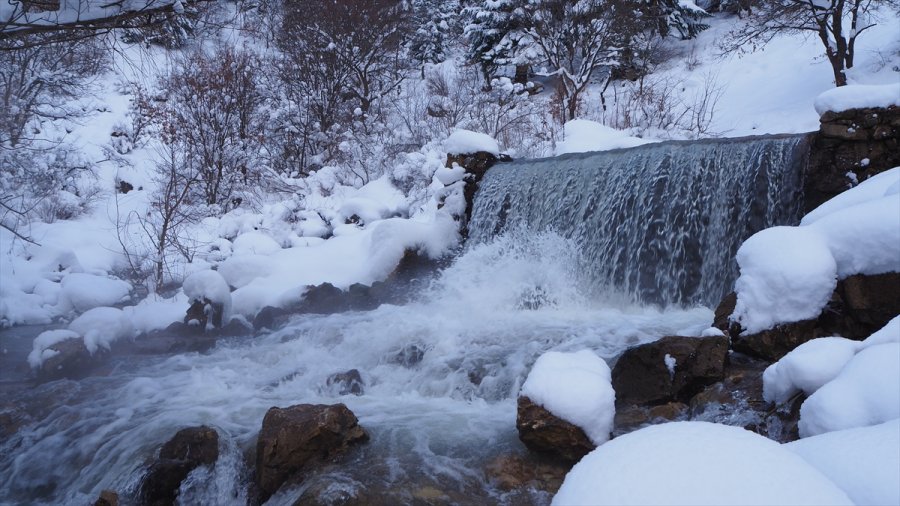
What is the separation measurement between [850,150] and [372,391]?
15.5 ft

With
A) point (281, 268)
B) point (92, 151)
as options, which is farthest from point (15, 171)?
point (281, 268)

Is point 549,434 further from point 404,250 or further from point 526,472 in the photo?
point 404,250

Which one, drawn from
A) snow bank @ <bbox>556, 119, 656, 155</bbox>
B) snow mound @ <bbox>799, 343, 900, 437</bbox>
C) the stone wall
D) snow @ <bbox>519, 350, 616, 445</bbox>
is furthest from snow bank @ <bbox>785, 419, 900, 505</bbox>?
snow bank @ <bbox>556, 119, 656, 155</bbox>

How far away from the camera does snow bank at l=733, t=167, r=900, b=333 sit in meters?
3.37

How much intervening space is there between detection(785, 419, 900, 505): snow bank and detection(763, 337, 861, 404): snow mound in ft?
4.14

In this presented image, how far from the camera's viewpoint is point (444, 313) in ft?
20.9

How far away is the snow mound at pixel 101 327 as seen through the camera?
5.68 metres

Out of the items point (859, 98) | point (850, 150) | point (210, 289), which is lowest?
point (210, 289)

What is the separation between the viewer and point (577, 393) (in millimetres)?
2986

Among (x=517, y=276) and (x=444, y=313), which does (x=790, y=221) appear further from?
(x=444, y=313)

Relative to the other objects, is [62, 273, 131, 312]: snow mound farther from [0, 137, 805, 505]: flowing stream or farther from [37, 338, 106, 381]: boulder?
→ [37, 338, 106, 381]: boulder

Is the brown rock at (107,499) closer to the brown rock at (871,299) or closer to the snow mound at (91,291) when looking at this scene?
the brown rock at (871,299)

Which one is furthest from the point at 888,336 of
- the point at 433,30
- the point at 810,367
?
the point at 433,30

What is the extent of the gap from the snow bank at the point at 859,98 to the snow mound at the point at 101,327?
290 inches
